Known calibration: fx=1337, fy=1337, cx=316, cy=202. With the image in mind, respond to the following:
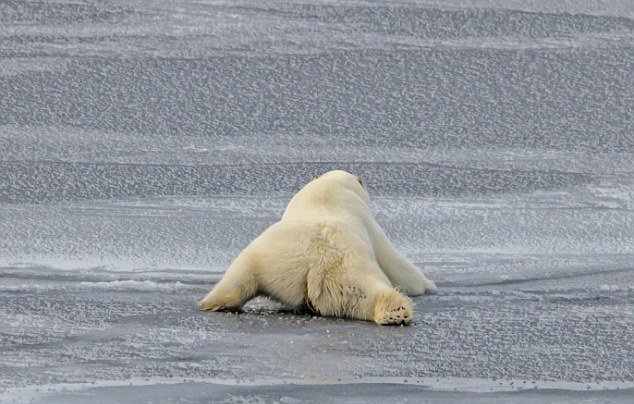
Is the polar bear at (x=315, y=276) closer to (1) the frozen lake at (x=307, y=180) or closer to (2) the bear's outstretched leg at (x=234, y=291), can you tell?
(2) the bear's outstretched leg at (x=234, y=291)

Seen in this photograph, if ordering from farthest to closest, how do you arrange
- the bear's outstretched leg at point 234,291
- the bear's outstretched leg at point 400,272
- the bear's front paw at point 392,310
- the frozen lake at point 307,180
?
the bear's outstretched leg at point 400,272 → the bear's outstretched leg at point 234,291 → the bear's front paw at point 392,310 → the frozen lake at point 307,180

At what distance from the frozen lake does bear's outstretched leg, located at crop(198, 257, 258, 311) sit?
0.08m

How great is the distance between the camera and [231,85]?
9.78 m

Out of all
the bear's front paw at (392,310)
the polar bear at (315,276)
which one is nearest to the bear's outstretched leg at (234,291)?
the polar bear at (315,276)

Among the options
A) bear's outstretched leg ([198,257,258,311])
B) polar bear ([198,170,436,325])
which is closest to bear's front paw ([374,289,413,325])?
polar bear ([198,170,436,325])

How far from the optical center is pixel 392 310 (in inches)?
216

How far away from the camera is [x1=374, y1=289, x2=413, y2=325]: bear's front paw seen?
18.0 ft

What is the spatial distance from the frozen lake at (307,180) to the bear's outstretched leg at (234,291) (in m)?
0.08

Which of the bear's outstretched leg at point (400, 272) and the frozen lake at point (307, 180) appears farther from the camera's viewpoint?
the bear's outstretched leg at point (400, 272)

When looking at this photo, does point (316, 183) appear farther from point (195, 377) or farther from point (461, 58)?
point (461, 58)

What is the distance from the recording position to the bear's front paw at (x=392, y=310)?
216 inches

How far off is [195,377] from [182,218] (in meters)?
2.88

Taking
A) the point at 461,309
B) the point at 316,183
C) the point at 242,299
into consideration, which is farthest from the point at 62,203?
the point at 461,309

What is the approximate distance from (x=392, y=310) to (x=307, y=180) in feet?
9.32
